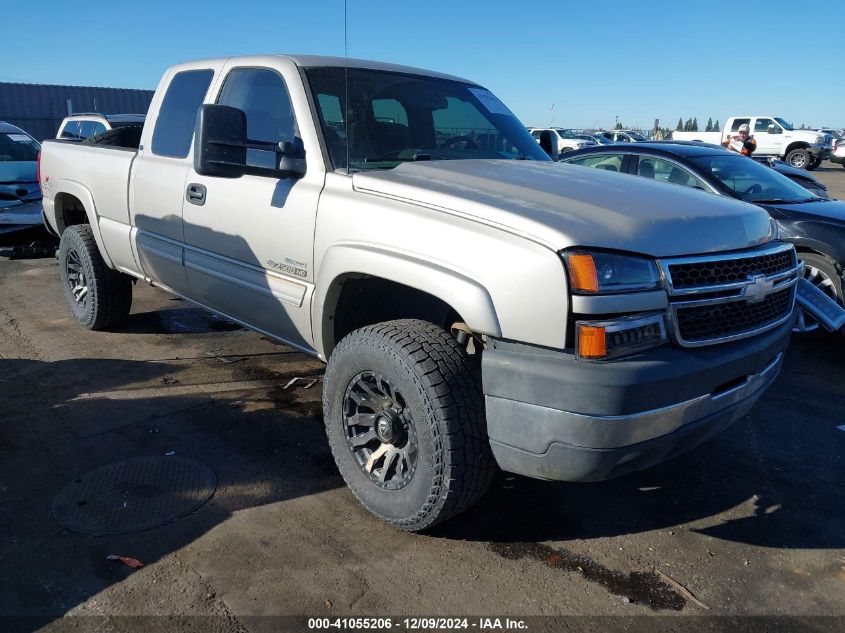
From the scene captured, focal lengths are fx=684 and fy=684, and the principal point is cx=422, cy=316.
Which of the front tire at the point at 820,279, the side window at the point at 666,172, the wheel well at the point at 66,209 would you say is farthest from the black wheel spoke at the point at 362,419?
the side window at the point at 666,172

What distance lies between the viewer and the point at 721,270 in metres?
2.68

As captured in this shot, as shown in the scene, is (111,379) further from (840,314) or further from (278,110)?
(840,314)

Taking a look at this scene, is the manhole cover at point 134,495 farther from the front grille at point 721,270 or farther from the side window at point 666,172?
the side window at point 666,172

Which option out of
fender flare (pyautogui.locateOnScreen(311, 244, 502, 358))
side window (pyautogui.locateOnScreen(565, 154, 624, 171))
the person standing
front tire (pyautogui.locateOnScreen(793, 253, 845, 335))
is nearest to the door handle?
fender flare (pyautogui.locateOnScreen(311, 244, 502, 358))

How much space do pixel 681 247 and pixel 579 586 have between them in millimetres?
1364

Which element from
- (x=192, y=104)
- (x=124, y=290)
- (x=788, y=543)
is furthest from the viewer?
(x=124, y=290)

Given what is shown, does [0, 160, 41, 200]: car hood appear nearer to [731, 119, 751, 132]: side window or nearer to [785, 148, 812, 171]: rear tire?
[731, 119, 751, 132]: side window

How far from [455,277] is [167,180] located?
8.24ft

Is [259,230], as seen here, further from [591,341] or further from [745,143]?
[745,143]

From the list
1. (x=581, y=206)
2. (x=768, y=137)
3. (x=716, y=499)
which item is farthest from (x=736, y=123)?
(x=581, y=206)

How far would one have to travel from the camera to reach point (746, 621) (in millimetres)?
2494

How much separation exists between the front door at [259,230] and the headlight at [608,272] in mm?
1387

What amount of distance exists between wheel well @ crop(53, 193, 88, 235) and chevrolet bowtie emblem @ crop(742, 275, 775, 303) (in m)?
5.17

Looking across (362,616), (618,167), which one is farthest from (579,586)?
(618,167)
